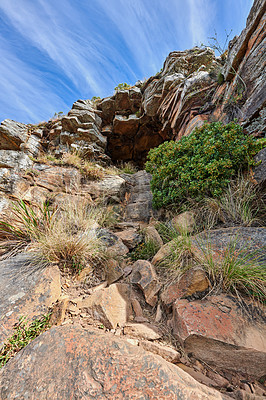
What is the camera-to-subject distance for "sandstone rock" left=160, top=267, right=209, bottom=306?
191cm

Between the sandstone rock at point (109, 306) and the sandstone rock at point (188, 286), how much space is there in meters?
0.53

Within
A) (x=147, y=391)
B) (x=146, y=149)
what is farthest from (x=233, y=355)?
(x=146, y=149)

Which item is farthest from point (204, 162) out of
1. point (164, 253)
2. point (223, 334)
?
point (223, 334)

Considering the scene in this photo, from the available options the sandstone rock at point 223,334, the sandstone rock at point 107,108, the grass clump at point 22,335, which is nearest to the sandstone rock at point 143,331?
the sandstone rock at point 223,334

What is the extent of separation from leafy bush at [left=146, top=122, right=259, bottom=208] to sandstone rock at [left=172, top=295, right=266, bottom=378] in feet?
7.53

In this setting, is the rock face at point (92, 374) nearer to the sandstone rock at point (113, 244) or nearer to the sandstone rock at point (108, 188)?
the sandstone rock at point (113, 244)

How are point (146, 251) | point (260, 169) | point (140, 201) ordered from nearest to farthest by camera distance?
point (260, 169)
point (146, 251)
point (140, 201)

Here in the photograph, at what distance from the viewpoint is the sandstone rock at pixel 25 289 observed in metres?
1.66

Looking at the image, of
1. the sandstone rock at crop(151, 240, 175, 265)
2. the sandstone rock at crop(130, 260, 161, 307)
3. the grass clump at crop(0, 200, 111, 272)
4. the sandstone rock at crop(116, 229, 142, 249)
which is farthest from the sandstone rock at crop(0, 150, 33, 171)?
the sandstone rock at crop(151, 240, 175, 265)

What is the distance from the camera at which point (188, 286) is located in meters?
1.96

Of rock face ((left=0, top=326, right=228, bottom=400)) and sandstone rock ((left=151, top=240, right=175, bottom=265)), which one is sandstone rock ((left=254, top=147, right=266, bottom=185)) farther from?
rock face ((left=0, top=326, right=228, bottom=400))

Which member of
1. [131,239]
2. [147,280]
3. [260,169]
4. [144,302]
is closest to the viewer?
[144,302]

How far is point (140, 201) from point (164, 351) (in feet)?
16.1

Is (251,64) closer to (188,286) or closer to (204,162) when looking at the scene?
(204,162)
